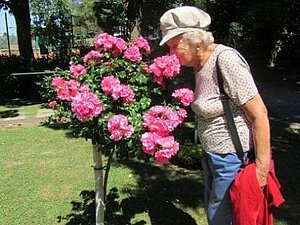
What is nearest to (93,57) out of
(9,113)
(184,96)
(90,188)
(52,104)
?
(52,104)

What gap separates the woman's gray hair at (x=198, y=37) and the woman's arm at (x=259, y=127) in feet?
1.27

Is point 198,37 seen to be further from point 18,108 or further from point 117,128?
point 18,108

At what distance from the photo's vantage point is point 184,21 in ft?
7.30

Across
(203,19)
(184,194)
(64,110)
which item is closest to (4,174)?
(184,194)

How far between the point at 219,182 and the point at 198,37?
810mm

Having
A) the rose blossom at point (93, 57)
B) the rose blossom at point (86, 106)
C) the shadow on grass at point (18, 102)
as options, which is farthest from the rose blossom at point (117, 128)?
the shadow on grass at point (18, 102)

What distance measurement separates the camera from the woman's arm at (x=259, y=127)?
2146 millimetres

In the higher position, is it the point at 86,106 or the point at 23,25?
the point at 23,25

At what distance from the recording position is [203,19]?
2.25m

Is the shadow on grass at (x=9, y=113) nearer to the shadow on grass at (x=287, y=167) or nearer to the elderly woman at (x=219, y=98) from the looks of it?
the shadow on grass at (x=287, y=167)

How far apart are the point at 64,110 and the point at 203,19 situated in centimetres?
119

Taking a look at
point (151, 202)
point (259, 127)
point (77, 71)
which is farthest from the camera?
point (151, 202)

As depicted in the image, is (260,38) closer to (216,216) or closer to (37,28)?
(37,28)

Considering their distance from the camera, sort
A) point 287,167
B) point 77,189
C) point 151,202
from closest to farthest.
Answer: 1. point 151,202
2. point 77,189
3. point 287,167
